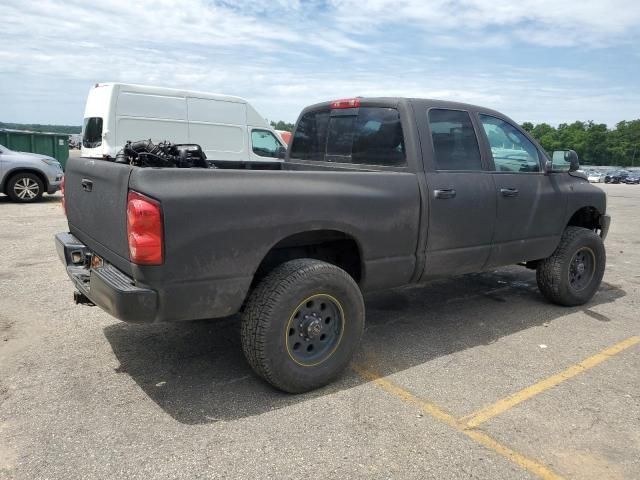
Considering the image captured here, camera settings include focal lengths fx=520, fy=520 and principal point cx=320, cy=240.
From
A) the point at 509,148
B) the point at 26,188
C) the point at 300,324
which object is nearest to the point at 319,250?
the point at 300,324

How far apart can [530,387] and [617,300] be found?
2863 mm

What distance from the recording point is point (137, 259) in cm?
271

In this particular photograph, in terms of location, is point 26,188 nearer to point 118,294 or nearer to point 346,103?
point 346,103

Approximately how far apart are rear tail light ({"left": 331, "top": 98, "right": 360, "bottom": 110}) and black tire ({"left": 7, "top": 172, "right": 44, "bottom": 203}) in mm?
10586

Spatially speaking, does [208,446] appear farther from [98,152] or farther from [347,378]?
[98,152]

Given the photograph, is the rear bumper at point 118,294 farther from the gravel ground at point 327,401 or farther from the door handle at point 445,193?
the door handle at point 445,193

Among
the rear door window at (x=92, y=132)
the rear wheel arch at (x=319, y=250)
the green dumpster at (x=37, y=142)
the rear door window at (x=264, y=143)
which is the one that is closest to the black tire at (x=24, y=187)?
the rear door window at (x=92, y=132)

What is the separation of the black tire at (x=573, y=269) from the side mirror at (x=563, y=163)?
0.69 meters

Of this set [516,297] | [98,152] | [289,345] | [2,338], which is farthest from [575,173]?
[98,152]

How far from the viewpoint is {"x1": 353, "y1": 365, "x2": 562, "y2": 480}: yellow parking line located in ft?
8.48

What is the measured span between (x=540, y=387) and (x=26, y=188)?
493 inches

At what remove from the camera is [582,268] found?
5348 millimetres

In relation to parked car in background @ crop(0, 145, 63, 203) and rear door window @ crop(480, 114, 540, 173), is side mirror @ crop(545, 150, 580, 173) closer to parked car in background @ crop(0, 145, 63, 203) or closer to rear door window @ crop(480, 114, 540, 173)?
rear door window @ crop(480, 114, 540, 173)

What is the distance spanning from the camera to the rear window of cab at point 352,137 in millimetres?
3990
